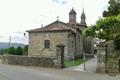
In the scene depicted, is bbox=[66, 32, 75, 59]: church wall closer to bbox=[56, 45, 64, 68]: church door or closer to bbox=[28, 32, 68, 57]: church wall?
bbox=[28, 32, 68, 57]: church wall

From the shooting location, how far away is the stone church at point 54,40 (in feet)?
163

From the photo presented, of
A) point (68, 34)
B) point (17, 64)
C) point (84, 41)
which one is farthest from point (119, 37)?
point (84, 41)

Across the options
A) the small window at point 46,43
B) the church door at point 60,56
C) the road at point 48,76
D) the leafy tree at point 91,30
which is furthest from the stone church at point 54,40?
the road at point 48,76

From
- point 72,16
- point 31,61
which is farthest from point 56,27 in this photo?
point 31,61

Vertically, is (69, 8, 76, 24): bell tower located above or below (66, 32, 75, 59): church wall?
above

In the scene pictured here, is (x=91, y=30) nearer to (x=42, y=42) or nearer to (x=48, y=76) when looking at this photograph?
(x=48, y=76)

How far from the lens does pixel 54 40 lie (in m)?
51.1

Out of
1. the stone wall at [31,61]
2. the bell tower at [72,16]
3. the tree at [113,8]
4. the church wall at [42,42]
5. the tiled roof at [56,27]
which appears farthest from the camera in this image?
the bell tower at [72,16]

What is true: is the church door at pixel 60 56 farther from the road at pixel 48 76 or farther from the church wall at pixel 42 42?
the church wall at pixel 42 42

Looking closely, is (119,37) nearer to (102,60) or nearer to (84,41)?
(102,60)

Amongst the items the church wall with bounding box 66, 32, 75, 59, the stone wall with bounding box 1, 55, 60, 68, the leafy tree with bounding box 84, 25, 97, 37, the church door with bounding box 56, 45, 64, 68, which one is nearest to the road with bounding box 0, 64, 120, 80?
the church door with bounding box 56, 45, 64, 68

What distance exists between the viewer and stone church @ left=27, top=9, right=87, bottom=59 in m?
49.8

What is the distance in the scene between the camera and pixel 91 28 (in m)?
31.2

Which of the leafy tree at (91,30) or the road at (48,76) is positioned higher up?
the leafy tree at (91,30)
